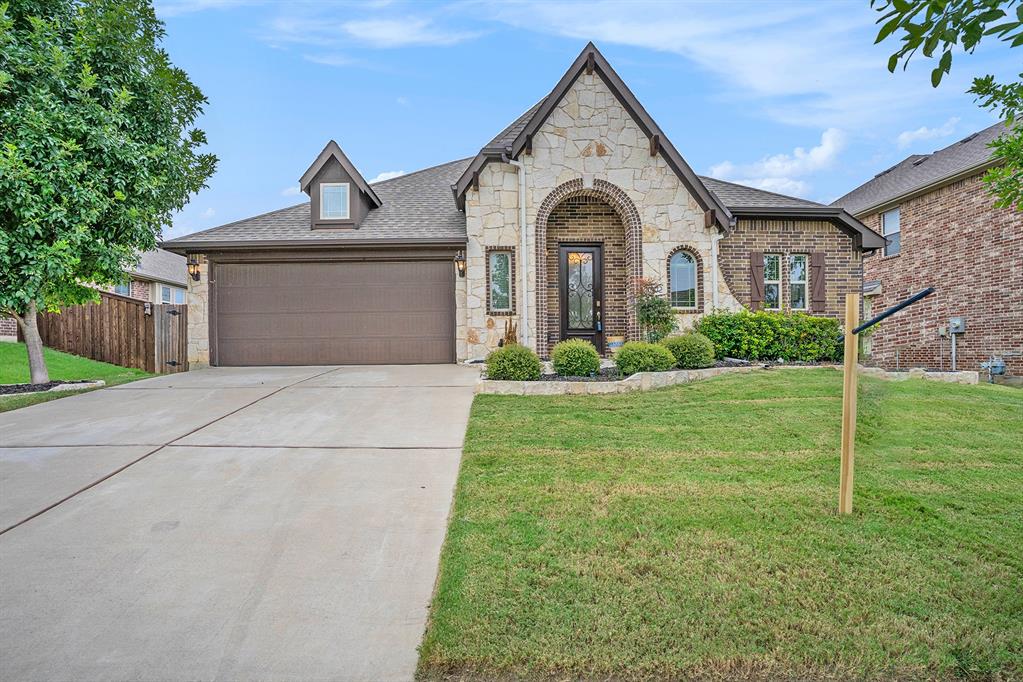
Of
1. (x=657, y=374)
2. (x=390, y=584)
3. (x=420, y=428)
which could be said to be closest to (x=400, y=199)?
(x=657, y=374)

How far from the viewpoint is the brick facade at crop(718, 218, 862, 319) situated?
43.3 ft

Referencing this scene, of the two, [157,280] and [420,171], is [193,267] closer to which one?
[420,171]

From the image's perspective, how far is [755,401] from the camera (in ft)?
25.7

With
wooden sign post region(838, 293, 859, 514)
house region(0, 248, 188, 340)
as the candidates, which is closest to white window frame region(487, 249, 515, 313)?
wooden sign post region(838, 293, 859, 514)

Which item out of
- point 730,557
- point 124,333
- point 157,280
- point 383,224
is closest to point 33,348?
point 124,333

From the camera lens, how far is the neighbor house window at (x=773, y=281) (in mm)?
13406

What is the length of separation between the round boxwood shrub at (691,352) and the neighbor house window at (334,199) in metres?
7.81

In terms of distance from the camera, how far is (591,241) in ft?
42.9

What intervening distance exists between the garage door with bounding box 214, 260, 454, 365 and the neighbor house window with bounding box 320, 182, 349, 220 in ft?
4.36

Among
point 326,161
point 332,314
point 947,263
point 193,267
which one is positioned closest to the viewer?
point 193,267

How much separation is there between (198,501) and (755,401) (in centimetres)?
650

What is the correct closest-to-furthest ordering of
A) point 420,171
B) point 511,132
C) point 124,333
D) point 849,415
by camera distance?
point 849,415
point 511,132
point 124,333
point 420,171

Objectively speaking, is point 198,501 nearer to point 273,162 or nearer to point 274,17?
point 274,17

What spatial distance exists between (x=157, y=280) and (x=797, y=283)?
24.8 m
